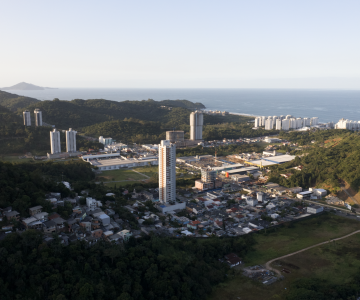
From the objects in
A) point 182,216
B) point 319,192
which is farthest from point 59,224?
point 319,192

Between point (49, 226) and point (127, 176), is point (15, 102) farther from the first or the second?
point (49, 226)

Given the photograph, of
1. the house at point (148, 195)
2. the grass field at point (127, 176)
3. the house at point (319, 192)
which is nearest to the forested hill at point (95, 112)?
the grass field at point (127, 176)

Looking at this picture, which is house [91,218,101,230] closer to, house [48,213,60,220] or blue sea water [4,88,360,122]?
house [48,213,60,220]

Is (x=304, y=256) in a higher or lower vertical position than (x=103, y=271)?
lower

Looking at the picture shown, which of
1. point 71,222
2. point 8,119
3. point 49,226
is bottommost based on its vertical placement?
point 71,222

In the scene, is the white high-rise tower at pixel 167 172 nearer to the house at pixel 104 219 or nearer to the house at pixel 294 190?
the house at pixel 104 219

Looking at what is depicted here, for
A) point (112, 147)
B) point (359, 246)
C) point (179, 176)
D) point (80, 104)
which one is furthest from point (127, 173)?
point (80, 104)

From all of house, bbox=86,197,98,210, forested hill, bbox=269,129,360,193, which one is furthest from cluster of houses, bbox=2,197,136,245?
forested hill, bbox=269,129,360,193
